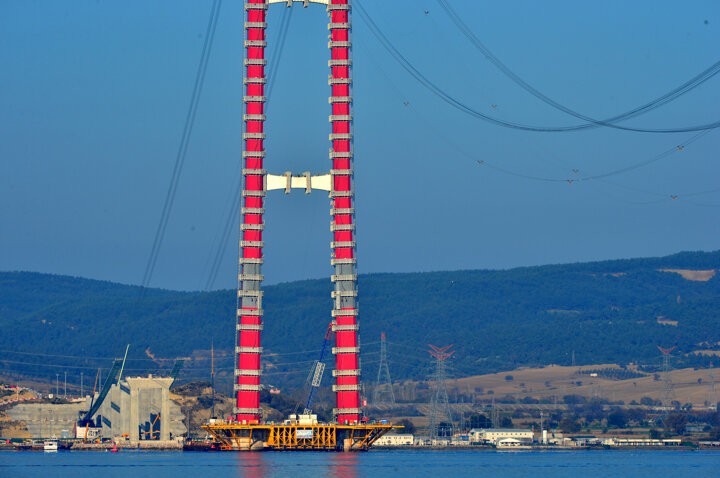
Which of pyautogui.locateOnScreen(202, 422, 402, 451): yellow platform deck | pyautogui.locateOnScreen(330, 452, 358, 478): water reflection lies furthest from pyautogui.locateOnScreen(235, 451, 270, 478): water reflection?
pyautogui.locateOnScreen(330, 452, 358, 478): water reflection

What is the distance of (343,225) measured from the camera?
463 feet

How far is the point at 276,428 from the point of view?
14262 centimetres

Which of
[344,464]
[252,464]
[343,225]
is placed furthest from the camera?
[343,225]

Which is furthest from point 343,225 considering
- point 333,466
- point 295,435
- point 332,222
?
point 333,466

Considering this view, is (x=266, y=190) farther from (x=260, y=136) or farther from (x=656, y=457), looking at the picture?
(x=656, y=457)

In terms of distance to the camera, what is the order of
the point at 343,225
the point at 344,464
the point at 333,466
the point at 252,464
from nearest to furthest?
the point at 333,466, the point at 252,464, the point at 344,464, the point at 343,225

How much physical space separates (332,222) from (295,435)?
64.4 ft

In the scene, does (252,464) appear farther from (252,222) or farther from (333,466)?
(252,222)

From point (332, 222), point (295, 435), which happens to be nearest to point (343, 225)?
point (332, 222)

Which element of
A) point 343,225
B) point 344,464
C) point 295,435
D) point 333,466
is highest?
point 343,225

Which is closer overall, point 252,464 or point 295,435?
point 252,464

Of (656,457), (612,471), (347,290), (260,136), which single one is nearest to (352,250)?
(347,290)

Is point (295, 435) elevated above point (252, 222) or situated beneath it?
situated beneath

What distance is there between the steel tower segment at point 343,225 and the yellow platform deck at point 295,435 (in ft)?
5.29
